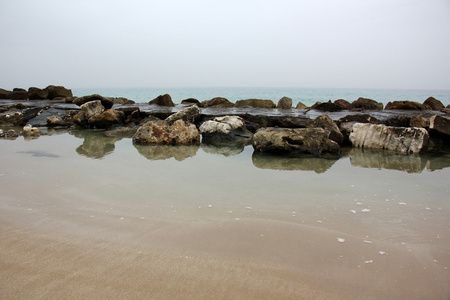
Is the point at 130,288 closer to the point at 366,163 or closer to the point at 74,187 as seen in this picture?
the point at 74,187

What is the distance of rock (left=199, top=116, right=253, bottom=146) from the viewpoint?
8.71 meters

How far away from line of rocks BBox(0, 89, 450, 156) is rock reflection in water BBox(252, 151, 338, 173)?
36 centimetres

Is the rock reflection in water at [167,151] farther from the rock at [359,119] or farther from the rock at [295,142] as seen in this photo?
the rock at [359,119]

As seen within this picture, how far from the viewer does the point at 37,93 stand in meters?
19.6

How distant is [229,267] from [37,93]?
20996mm

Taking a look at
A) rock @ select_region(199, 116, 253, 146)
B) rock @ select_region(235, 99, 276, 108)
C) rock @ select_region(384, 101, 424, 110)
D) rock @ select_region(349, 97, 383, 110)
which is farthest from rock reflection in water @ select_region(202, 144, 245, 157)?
rock @ select_region(384, 101, 424, 110)

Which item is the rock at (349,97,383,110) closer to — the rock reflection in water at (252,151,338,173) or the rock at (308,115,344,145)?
→ the rock at (308,115,344,145)

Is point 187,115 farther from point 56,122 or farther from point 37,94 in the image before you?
point 37,94

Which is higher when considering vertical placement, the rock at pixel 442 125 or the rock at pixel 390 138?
the rock at pixel 442 125

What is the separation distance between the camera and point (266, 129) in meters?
7.48

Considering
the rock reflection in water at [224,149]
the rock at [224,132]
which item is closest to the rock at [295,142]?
the rock reflection in water at [224,149]

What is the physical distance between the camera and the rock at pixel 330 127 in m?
7.84

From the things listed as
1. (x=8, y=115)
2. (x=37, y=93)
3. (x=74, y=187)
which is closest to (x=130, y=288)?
(x=74, y=187)

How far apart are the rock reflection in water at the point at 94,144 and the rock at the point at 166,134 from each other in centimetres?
79
